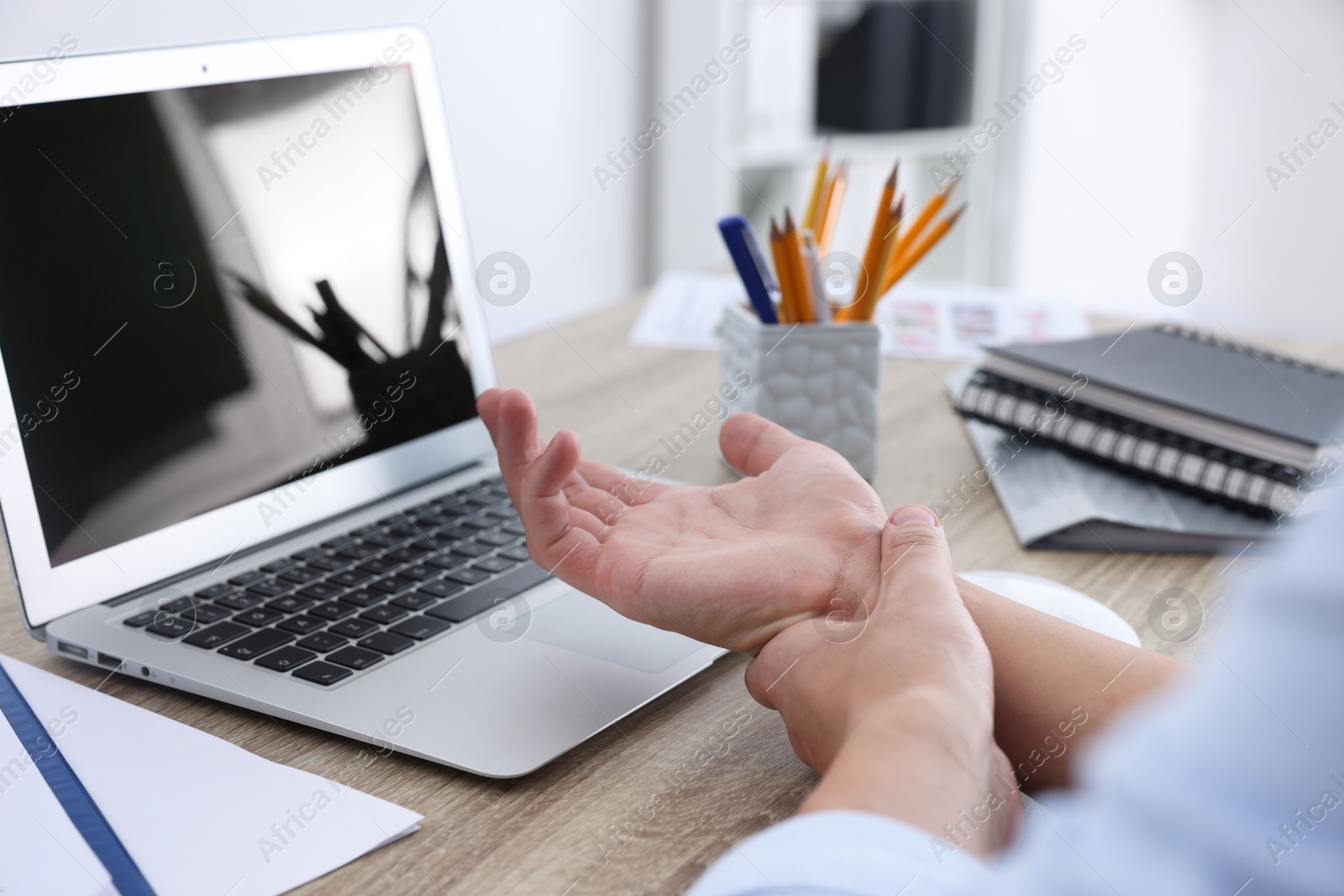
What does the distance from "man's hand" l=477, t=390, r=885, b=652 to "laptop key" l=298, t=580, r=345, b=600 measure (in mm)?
131

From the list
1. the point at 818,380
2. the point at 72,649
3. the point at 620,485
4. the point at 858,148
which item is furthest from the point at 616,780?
the point at 858,148

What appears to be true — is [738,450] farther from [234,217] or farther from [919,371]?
[919,371]

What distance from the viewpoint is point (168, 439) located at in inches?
26.7

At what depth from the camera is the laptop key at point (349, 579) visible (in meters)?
0.67

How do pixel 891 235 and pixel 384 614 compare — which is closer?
pixel 384 614

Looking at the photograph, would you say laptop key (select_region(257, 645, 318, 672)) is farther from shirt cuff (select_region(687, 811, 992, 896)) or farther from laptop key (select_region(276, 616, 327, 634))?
shirt cuff (select_region(687, 811, 992, 896))

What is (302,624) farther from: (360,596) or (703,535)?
(703,535)

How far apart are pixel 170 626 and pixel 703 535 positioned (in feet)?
1.04

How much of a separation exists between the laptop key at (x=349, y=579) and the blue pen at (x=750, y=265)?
370 millimetres

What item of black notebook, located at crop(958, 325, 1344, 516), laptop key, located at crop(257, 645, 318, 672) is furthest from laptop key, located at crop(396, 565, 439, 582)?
black notebook, located at crop(958, 325, 1344, 516)

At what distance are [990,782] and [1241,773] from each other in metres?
0.18

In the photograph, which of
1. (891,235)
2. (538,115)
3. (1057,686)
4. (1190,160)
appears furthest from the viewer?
(1190,160)

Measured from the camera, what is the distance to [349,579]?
2.22 feet

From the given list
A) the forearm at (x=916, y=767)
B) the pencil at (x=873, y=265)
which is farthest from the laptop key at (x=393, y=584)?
the pencil at (x=873, y=265)
